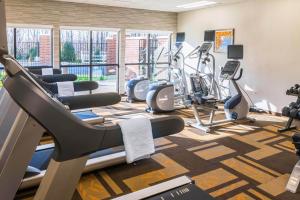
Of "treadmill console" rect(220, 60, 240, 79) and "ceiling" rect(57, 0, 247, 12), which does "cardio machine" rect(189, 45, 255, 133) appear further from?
"ceiling" rect(57, 0, 247, 12)

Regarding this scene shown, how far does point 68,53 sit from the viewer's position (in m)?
7.40

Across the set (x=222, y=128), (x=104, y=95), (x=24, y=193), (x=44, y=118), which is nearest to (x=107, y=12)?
(x=222, y=128)

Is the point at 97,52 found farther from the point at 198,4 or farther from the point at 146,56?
the point at 198,4

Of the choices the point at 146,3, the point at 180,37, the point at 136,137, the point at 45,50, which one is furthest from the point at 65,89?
the point at 180,37

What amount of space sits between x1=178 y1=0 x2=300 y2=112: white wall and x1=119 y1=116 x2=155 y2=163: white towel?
17.3 ft

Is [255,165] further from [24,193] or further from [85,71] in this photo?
[85,71]

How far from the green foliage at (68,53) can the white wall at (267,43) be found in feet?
13.1

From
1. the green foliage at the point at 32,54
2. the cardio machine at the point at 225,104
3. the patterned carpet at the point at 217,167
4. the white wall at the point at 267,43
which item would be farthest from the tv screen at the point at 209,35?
the green foliage at the point at 32,54

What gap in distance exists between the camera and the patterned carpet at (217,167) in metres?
2.71

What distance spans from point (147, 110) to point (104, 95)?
3492mm

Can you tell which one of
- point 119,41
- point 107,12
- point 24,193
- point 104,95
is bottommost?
point 24,193

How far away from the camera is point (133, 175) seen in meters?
3.03

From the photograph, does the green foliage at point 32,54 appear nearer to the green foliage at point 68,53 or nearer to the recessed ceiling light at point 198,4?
the green foliage at point 68,53

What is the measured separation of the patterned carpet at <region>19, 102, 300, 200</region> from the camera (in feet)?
8.90
